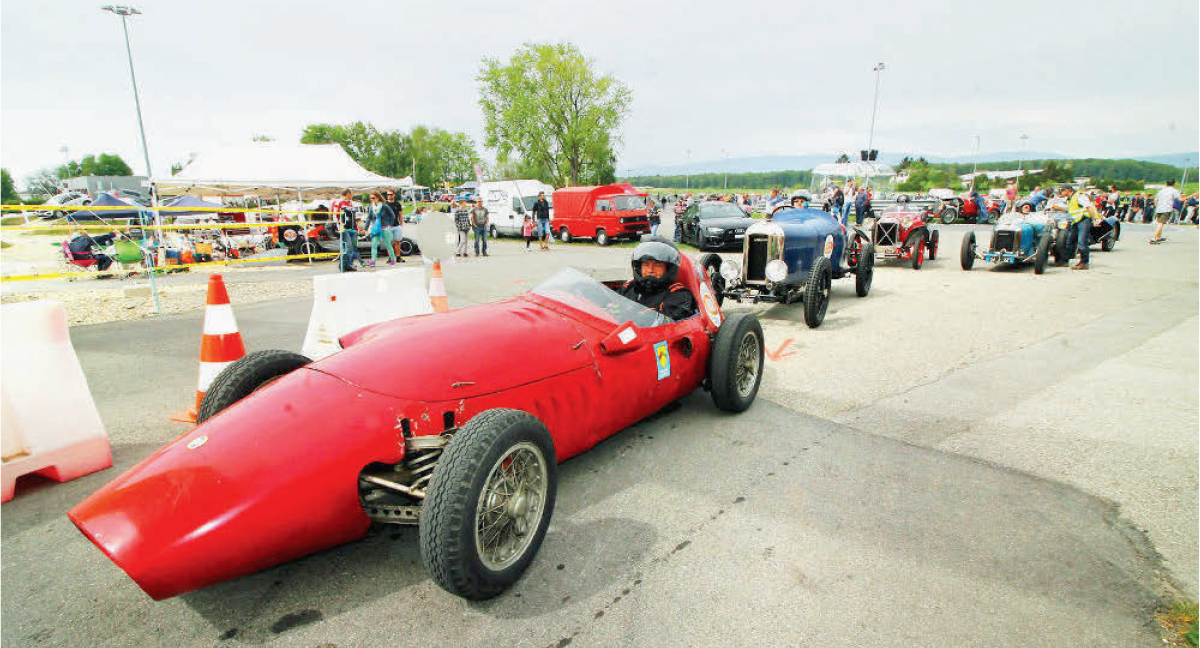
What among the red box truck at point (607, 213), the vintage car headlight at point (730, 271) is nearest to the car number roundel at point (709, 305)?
the vintage car headlight at point (730, 271)

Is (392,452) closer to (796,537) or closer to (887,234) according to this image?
(796,537)

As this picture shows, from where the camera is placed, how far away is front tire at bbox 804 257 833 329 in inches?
274

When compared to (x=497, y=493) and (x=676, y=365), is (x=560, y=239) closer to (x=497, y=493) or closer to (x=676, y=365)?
(x=676, y=365)

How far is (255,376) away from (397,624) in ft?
4.98

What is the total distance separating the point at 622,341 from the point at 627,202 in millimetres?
18559

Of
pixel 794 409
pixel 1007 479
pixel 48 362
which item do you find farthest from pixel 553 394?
pixel 48 362

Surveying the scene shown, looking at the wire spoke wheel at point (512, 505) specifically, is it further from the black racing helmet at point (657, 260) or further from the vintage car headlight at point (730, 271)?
the vintage car headlight at point (730, 271)

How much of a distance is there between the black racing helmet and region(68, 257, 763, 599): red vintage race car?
0.96 m

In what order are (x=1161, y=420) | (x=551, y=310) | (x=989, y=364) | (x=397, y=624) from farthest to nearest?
(x=989, y=364) < (x=1161, y=420) < (x=551, y=310) < (x=397, y=624)

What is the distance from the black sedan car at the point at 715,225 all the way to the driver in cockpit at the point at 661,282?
11.9m

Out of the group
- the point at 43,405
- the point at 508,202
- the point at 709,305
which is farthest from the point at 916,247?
the point at 508,202

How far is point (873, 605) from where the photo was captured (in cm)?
224

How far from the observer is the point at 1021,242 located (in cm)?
1180

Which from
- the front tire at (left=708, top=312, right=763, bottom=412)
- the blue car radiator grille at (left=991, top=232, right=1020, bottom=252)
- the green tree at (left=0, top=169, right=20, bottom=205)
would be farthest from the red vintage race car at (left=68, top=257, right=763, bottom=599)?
the green tree at (left=0, top=169, right=20, bottom=205)
